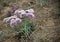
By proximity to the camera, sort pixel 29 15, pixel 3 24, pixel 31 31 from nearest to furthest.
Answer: pixel 29 15
pixel 31 31
pixel 3 24

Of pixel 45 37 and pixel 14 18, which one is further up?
pixel 14 18

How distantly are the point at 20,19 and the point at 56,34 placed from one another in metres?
0.58

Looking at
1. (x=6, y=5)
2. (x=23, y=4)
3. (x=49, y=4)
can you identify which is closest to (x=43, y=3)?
(x=49, y=4)

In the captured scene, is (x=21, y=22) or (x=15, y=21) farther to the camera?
(x=21, y=22)

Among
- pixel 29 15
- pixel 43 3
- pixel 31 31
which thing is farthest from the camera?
pixel 43 3

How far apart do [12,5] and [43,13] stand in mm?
593

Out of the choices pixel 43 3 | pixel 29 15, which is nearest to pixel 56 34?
pixel 29 15

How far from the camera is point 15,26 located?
9.99ft

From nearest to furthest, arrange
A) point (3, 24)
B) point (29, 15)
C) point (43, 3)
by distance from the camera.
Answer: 1. point (29, 15)
2. point (3, 24)
3. point (43, 3)

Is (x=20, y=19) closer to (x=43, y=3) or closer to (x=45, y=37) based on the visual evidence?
(x=45, y=37)

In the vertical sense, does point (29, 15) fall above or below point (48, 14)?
above

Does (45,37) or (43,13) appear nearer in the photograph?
(45,37)

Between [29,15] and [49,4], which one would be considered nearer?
[29,15]

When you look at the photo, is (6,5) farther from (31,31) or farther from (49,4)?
(31,31)
